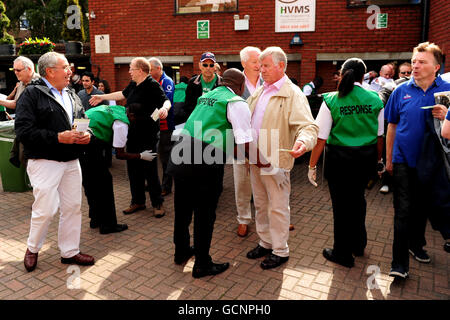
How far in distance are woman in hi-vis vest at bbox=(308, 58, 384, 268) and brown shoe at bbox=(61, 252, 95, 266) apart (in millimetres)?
2427

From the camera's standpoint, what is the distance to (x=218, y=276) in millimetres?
3580

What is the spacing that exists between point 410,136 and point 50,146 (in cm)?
328

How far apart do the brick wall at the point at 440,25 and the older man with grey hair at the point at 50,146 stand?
639 centimetres

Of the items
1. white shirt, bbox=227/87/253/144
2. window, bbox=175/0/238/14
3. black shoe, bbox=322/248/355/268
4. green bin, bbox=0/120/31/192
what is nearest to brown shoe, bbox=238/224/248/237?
black shoe, bbox=322/248/355/268

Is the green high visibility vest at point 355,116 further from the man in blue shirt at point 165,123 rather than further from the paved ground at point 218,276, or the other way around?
the man in blue shirt at point 165,123

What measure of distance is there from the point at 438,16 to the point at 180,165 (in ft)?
22.4

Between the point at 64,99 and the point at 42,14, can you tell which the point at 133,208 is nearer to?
the point at 64,99

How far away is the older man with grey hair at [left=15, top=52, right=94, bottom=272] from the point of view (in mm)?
3359

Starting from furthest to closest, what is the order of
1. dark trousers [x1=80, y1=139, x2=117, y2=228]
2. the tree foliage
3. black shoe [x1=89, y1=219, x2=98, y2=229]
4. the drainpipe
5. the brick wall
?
the tree foliage → the drainpipe → the brick wall → black shoe [x1=89, y1=219, x2=98, y2=229] → dark trousers [x1=80, y1=139, x2=117, y2=228]

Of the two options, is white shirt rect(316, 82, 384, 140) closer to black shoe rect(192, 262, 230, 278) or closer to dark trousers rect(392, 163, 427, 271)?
dark trousers rect(392, 163, 427, 271)

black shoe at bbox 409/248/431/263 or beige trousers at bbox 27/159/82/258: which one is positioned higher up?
beige trousers at bbox 27/159/82/258

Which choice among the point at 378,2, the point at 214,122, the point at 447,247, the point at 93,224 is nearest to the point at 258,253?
the point at 214,122

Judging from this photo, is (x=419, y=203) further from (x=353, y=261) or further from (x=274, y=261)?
(x=274, y=261)
